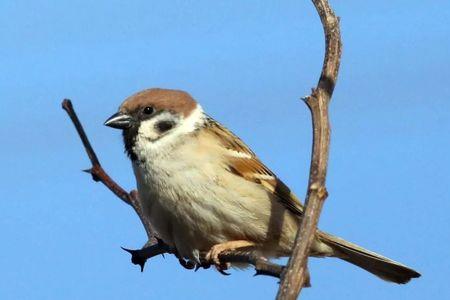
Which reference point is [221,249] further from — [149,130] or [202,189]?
[149,130]

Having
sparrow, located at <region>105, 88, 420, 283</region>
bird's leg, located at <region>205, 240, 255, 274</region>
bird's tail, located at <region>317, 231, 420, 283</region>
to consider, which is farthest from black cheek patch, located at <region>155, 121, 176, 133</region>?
bird's tail, located at <region>317, 231, 420, 283</region>

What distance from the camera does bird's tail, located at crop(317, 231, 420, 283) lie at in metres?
3.61

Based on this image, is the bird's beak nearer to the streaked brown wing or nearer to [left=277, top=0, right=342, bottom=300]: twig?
the streaked brown wing

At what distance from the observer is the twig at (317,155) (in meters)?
1.49

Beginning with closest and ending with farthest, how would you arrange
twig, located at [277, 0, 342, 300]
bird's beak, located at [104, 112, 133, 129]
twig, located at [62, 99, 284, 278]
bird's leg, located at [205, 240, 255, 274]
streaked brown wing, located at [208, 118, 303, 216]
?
twig, located at [277, 0, 342, 300]
twig, located at [62, 99, 284, 278]
bird's leg, located at [205, 240, 255, 274]
bird's beak, located at [104, 112, 133, 129]
streaked brown wing, located at [208, 118, 303, 216]

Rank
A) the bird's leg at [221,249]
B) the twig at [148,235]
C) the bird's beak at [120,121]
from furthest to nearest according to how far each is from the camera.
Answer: the bird's beak at [120,121], the bird's leg at [221,249], the twig at [148,235]

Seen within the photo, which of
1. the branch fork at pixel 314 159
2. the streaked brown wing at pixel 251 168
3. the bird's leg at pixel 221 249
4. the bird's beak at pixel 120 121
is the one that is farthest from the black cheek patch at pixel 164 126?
the branch fork at pixel 314 159

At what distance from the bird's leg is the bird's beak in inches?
24.1

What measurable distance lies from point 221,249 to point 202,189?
248 millimetres

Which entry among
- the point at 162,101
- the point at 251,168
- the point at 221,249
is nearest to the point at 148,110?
the point at 162,101

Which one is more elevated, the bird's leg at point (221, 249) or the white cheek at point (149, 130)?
the white cheek at point (149, 130)

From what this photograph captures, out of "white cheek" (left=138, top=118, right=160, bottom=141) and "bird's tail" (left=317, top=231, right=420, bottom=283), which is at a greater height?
"white cheek" (left=138, top=118, right=160, bottom=141)

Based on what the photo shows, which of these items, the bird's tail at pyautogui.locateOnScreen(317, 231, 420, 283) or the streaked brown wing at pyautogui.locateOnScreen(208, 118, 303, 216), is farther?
the streaked brown wing at pyautogui.locateOnScreen(208, 118, 303, 216)

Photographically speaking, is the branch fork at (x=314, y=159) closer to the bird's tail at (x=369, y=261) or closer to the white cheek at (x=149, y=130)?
the white cheek at (x=149, y=130)
